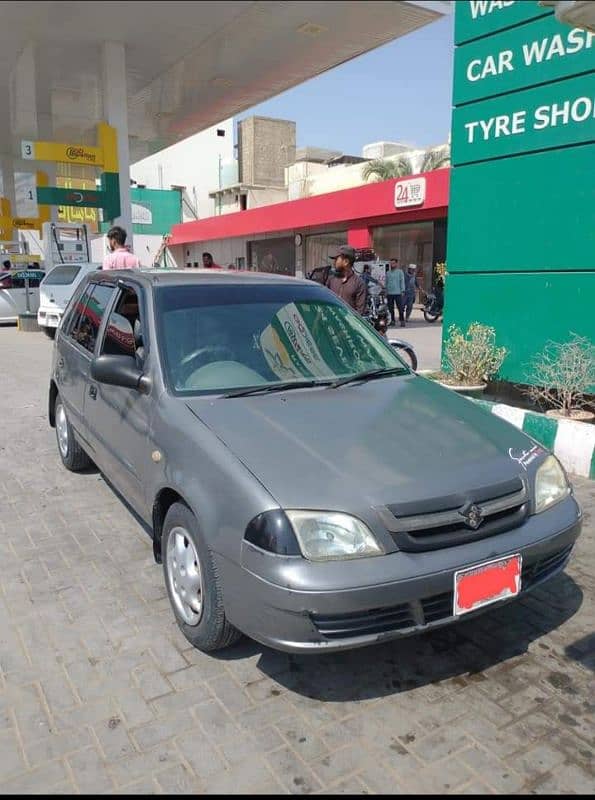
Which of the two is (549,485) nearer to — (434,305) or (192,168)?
(434,305)

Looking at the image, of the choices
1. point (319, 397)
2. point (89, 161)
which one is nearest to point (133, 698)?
point (319, 397)

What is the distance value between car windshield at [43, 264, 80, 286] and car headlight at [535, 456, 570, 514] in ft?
44.6

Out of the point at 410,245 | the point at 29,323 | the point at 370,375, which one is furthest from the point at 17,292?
the point at 370,375

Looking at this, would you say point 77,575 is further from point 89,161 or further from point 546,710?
point 89,161

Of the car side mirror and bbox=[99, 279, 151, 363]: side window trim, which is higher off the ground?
bbox=[99, 279, 151, 363]: side window trim

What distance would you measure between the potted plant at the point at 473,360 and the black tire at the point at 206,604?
4.20 meters

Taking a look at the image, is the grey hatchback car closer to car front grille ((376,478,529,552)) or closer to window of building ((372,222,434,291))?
car front grille ((376,478,529,552))

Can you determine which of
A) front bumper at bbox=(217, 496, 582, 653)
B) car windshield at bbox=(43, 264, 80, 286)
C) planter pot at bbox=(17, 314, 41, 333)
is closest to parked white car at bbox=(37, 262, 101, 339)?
car windshield at bbox=(43, 264, 80, 286)

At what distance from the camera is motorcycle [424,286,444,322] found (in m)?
18.0

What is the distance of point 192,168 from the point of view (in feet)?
168

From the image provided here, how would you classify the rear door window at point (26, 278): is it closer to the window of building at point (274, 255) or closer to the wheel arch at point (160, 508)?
the window of building at point (274, 255)

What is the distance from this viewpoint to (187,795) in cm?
198

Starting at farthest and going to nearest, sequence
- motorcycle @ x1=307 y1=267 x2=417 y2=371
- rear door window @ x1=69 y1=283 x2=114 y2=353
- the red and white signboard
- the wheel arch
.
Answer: the red and white signboard → motorcycle @ x1=307 y1=267 x2=417 y2=371 → rear door window @ x1=69 y1=283 x2=114 y2=353 → the wheel arch

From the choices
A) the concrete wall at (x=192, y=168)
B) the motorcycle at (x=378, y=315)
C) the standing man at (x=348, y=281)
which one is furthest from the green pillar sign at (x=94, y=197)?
the concrete wall at (x=192, y=168)
